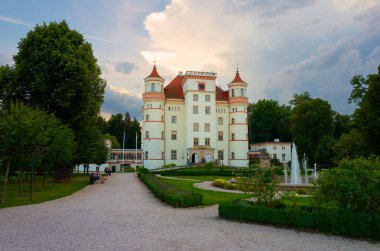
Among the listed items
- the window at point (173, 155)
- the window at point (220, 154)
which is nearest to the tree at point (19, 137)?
the window at point (173, 155)

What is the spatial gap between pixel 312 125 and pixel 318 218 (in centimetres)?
5143

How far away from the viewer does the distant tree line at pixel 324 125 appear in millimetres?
30781

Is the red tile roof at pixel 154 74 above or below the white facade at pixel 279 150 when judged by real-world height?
above


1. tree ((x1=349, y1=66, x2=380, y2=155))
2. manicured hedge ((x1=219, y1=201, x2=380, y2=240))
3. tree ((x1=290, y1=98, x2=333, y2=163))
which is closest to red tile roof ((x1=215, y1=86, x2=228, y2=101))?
tree ((x1=290, y1=98, x2=333, y2=163))

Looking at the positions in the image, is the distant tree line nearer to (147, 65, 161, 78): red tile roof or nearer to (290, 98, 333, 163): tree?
(290, 98, 333, 163): tree

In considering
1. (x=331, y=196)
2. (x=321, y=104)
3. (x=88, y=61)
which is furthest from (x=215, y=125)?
(x=331, y=196)

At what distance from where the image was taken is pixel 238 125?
6344cm

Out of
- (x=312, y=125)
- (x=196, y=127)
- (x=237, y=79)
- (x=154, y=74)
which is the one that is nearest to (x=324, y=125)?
(x=312, y=125)

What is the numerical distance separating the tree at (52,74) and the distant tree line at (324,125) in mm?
20119

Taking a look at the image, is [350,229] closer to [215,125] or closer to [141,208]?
[141,208]

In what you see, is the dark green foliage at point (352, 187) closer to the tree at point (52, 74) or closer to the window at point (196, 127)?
the tree at point (52, 74)

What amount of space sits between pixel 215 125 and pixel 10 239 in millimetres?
54504

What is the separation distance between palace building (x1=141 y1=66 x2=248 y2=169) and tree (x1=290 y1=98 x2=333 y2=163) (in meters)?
10.0

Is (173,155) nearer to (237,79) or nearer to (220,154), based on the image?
(220,154)
